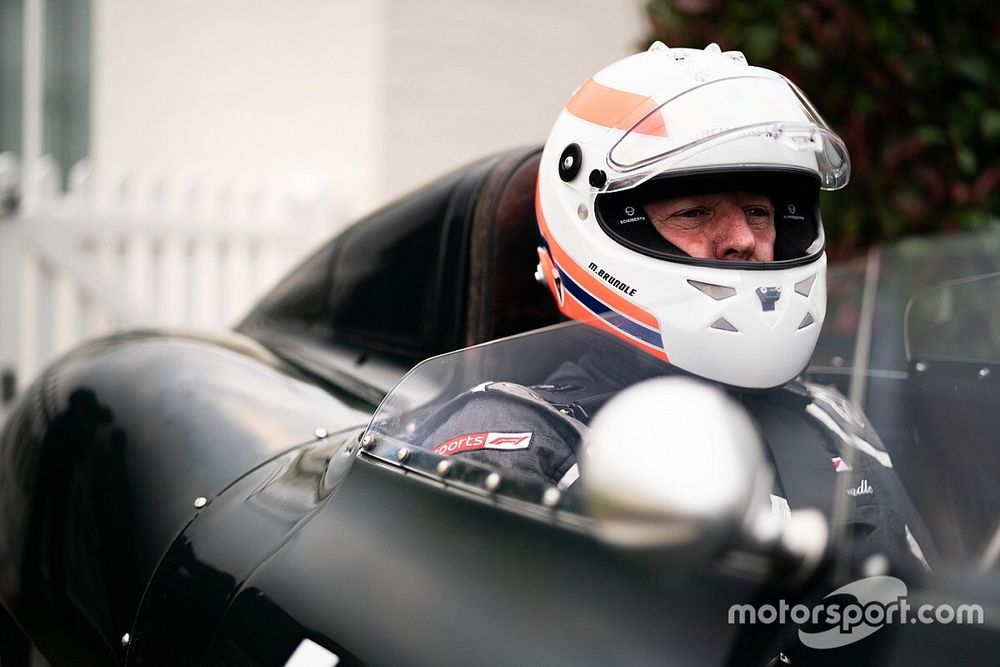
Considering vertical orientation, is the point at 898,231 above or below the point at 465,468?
below

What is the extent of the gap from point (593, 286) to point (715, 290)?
0.65 feet

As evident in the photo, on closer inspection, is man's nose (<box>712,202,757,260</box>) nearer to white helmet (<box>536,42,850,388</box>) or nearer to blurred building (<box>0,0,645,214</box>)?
white helmet (<box>536,42,850,388</box>)

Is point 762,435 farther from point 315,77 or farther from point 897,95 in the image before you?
point 315,77

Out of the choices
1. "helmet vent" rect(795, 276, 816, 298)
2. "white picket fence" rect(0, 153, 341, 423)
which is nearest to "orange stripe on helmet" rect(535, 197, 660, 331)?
"helmet vent" rect(795, 276, 816, 298)

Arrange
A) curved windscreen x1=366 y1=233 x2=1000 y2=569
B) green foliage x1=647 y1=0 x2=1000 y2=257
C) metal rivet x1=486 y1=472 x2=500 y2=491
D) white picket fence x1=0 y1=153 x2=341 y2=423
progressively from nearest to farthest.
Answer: metal rivet x1=486 y1=472 x2=500 y2=491 < curved windscreen x1=366 y1=233 x2=1000 y2=569 < green foliage x1=647 y1=0 x2=1000 y2=257 < white picket fence x1=0 y1=153 x2=341 y2=423

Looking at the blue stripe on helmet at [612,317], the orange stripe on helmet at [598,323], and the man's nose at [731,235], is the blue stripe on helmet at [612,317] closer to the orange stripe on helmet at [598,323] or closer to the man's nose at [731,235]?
the orange stripe on helmet at [598,323]

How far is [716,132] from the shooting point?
1487 millimetres

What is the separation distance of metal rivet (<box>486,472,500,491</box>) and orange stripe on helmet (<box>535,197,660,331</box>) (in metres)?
0.54

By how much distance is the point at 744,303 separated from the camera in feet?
4.77

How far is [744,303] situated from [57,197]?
4.07 metres

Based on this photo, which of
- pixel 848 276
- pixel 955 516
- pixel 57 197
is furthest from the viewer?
pixel 57 197

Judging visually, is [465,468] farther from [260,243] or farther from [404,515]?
[260,243]

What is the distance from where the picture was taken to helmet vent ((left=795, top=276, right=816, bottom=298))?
151 centimetres

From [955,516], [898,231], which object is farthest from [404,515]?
[898,231]
